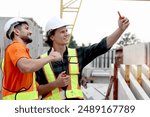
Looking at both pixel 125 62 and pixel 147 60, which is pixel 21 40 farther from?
pixel 125 62

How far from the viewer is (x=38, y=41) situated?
543 cm

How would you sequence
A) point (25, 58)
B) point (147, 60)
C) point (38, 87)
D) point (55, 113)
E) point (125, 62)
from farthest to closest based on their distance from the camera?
point (125, 62) < point (147, 60) < point (38, 87) < point (55, 113) < point (25, 58)

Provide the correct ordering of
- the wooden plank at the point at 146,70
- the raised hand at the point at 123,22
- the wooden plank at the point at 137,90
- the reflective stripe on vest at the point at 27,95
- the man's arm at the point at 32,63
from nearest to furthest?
1. the man's arm at the point at 32,63
2. the reflective stripe on vest at the point at 27,95
3. the raised hand at the point at 123,22
4. the wooden plank at the point at 137,90
5. the wooden plank at the point at 146,70

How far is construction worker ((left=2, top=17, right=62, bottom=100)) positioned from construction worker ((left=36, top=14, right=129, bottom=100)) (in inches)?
5.7

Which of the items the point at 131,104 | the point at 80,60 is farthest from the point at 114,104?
the point at 80,60

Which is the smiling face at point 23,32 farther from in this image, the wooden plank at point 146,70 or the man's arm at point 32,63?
the wooden plank at point 146,70

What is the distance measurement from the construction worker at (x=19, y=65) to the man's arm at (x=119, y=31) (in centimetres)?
54

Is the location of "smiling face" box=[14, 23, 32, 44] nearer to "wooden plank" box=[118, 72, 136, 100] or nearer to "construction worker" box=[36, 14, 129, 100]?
"construction worker" box=[36, 14, 129, 100]

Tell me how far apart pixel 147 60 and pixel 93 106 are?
79.6 inches

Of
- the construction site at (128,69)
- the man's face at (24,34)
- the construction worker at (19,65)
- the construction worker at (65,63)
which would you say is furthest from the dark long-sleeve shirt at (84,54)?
the construction site at (128,69)

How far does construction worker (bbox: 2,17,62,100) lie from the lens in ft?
7.46

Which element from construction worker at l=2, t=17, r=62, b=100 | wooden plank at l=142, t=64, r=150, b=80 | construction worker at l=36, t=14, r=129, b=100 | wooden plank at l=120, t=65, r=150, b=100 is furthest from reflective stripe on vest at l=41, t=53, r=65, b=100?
wooden plank at l=142, t=64, r=150, b=80

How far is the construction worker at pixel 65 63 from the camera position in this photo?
8.56 feet

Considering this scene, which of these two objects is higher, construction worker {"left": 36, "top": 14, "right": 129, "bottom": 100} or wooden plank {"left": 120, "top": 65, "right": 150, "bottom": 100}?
construction worker {"left": 36, "top": 14, "right": 129, "bottom": 100}
